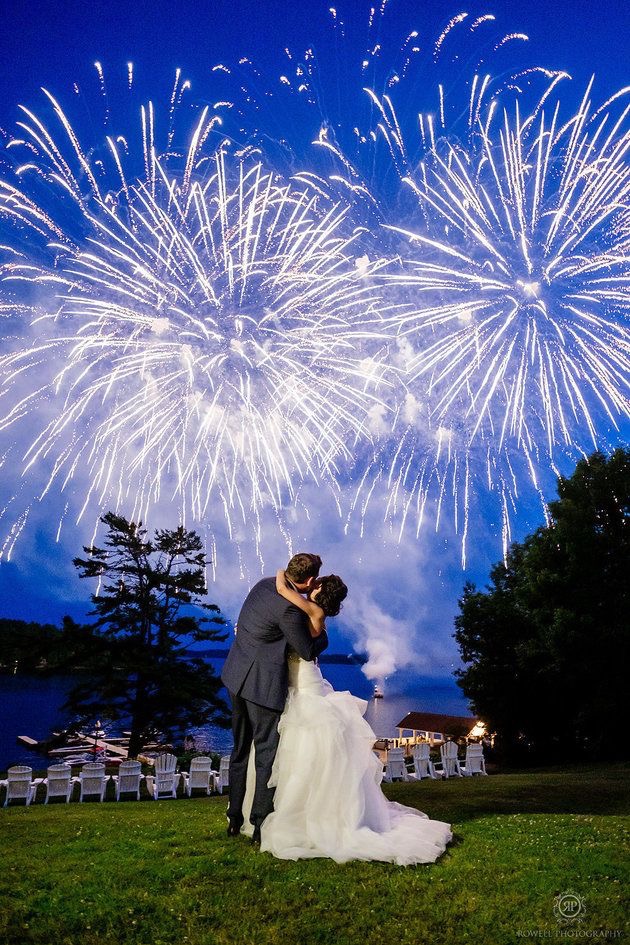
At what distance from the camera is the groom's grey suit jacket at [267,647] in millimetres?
5652

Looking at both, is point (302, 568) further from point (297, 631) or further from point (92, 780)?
point (92, 780)

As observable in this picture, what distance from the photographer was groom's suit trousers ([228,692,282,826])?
5500 millimetres

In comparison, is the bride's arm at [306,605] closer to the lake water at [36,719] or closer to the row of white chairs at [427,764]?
the row of white chairs at [427,764]

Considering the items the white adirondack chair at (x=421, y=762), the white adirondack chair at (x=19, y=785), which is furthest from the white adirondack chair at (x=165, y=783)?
the white adirondack chair at (x=421, y=762)

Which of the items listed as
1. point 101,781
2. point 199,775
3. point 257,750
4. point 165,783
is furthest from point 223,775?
point 257,750

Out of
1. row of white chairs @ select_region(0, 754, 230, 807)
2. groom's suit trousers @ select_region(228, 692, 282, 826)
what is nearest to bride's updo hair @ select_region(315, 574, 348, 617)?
groom's suit trousers @ select_region(228, 692, 282, 826)

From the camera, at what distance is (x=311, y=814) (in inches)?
209

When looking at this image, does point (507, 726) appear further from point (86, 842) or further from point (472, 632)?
point (86, 842)

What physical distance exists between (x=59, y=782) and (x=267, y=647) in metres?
12.3

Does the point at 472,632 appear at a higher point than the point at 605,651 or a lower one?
higher

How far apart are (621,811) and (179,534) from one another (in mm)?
22206

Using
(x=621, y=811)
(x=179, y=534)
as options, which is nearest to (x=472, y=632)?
(x=179, y=534)

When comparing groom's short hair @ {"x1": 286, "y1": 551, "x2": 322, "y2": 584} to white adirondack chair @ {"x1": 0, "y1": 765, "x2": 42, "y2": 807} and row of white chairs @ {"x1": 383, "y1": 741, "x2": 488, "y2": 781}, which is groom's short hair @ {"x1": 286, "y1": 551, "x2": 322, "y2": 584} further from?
row of white chairs @ {"x1": 383, "y1": 741, "x2": 488, "y2": 781}

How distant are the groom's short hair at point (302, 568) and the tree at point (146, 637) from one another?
20546 millimetres
